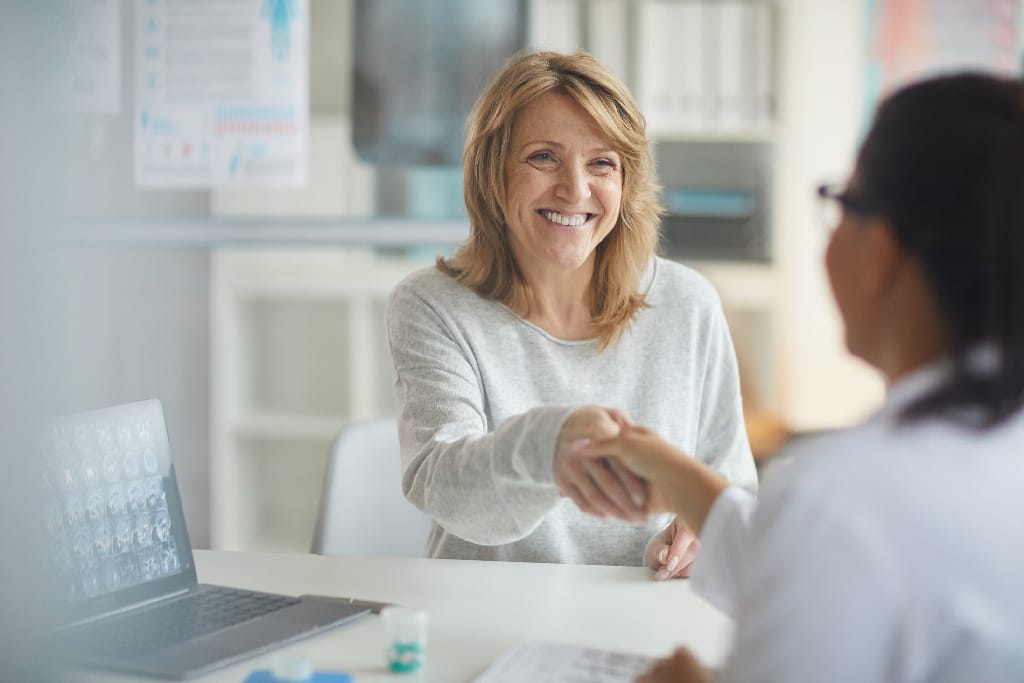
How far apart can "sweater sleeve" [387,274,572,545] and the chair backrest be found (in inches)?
11.7

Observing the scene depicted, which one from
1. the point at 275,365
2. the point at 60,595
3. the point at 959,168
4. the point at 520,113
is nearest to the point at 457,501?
the point at 60,595

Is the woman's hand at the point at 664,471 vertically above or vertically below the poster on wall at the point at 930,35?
below

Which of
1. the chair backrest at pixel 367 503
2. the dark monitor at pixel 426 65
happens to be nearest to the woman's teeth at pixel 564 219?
the chair backrest at pixel 367 503

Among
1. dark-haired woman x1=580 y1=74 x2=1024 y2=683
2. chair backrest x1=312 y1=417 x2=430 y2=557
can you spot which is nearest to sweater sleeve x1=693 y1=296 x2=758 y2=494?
chair backrest x1=312 y1=417 x2=430 y2=557

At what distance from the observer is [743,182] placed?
3662mm

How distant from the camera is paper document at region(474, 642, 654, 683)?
946 mm

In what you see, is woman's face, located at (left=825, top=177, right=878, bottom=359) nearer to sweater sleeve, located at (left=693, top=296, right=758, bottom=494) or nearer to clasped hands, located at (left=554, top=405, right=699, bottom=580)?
clasped hands, located at (left=554, top=405, right=699, bottom=580)

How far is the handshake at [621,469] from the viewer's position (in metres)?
0.99

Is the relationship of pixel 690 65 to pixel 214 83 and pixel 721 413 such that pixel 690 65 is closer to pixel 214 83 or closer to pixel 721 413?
pixel 214 83

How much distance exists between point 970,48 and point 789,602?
324 cm

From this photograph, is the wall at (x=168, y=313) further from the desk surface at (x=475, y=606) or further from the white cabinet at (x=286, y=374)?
the desk surface at (x=475, y=606)

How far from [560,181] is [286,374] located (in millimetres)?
2038

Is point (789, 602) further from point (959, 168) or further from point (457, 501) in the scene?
point (457, 501)

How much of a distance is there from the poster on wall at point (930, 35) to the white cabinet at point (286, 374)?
5.29ft
